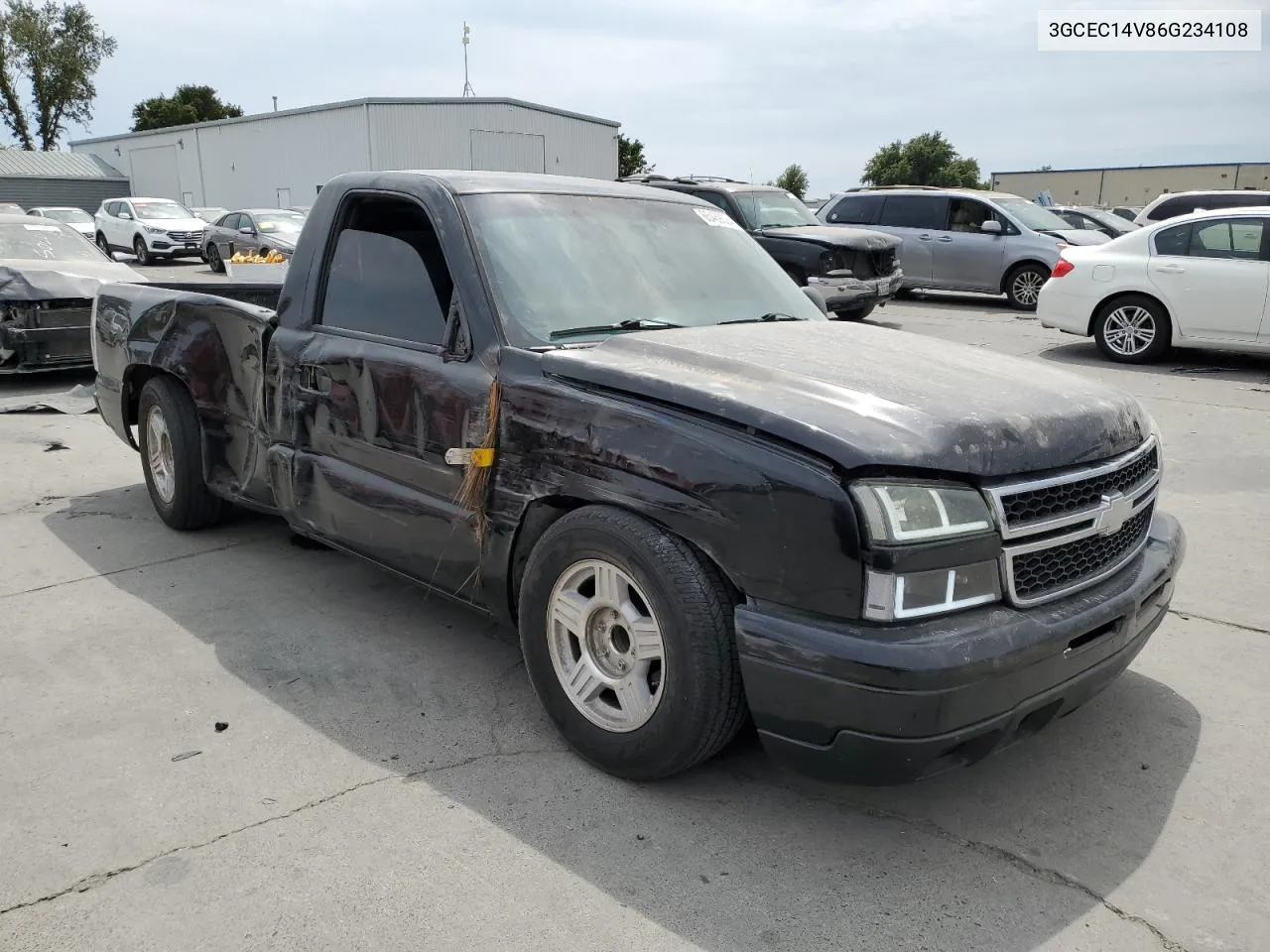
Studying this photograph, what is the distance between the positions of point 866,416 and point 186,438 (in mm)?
3720

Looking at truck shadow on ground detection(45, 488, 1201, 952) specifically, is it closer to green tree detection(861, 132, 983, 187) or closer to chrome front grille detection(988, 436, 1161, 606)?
chrome front grille detection(988, 436, 1161, 606)

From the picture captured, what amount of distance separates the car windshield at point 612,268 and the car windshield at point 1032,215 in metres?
13.5

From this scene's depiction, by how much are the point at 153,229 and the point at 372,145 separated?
9660 mm

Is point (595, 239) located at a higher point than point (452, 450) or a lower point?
higher

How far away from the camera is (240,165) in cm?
4281

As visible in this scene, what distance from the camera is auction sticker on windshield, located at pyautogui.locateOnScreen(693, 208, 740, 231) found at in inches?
173

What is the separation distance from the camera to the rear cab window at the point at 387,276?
3763mm

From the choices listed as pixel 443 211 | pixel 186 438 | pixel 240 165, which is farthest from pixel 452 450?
pixel 240 165

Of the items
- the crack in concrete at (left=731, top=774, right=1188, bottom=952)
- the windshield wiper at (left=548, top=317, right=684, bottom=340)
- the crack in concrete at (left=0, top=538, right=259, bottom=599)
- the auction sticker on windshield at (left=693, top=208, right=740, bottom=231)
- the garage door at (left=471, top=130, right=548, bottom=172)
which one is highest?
the garage door at (left=471, top=130, right=548, bottom=172)

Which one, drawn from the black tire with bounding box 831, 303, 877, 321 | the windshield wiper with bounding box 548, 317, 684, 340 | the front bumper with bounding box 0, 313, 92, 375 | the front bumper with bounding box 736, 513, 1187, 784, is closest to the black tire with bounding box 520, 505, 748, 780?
the front bumper with bounding box 736, 513, 1187, 784

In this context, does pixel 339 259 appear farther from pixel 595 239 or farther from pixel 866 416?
pixel 866 416

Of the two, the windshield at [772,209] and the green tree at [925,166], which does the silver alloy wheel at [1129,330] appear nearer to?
the windshield at [772,209]

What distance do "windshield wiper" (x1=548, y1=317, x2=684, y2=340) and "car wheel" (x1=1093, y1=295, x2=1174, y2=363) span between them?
8780 mm

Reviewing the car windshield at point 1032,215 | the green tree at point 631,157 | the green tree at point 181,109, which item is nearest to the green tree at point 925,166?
the green tree at point 631,157
